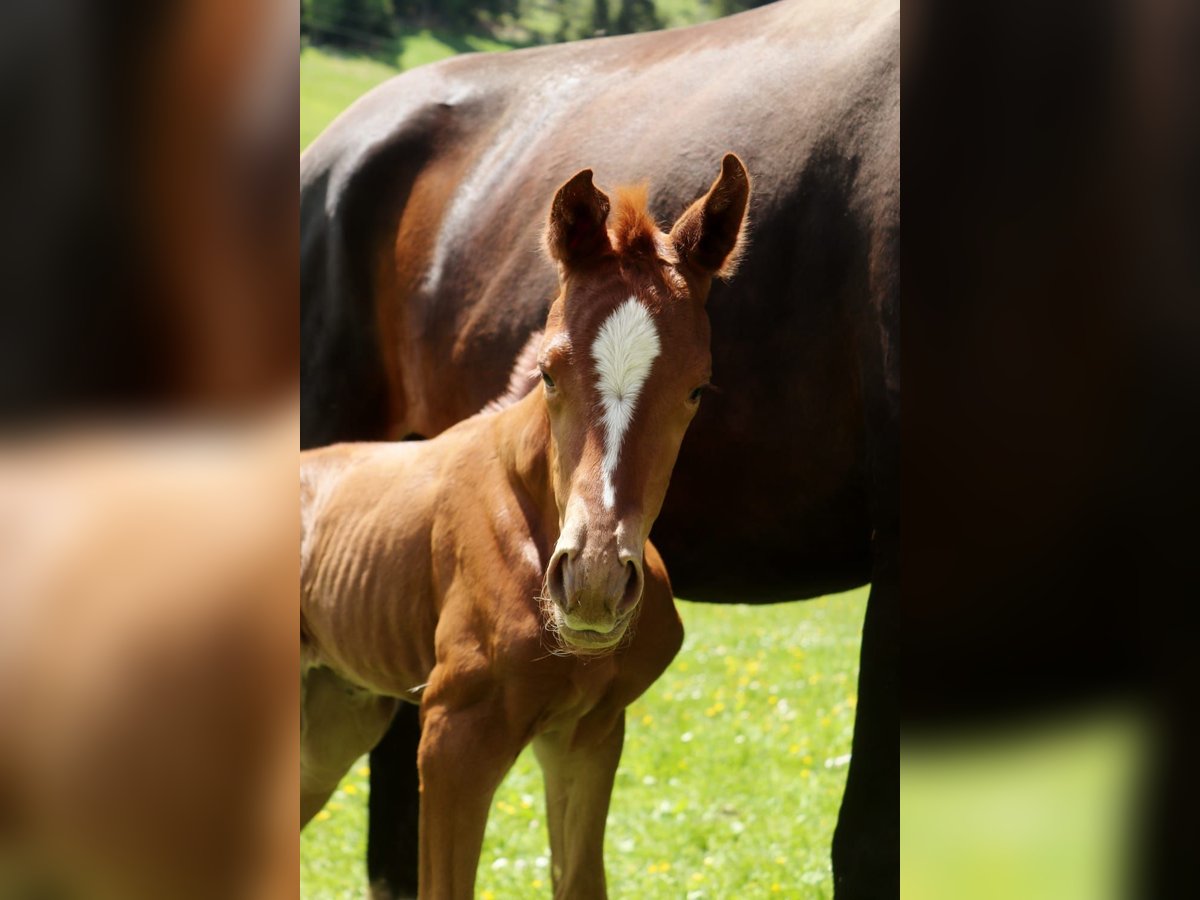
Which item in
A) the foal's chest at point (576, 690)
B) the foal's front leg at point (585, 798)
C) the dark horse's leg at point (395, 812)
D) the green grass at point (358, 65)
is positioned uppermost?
the green grass at point (358, 65)

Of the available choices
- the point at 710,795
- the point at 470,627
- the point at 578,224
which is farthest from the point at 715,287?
the point at 710,795

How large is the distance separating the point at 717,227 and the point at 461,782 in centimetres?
116

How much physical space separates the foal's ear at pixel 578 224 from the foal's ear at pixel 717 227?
0.14 m

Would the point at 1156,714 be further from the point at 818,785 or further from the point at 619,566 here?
the point at 818,785

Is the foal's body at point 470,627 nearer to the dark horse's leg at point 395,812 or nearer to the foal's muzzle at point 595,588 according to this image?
the foal's muzzle at point 595,588

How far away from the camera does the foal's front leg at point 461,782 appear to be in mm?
2393

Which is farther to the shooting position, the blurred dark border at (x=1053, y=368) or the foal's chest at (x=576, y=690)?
the foal's chest at (x=576, y=690)

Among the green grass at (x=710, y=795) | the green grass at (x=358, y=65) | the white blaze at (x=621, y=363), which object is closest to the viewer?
Answer: the white blaze at (x=621, y=363)

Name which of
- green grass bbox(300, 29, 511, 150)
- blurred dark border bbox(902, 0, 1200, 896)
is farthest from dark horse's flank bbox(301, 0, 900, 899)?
blurred dark border bbox(902, 0, 1200, 896)

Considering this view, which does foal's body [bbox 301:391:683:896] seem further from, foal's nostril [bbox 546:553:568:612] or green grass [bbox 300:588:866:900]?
green grass [bbox 300:588:866:900]

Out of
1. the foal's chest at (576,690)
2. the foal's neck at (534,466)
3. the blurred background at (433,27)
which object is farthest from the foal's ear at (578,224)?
the blurred background at (433,27)

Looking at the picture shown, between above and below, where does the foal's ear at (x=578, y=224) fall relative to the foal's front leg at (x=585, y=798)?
above

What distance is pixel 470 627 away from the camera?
97.7 inches

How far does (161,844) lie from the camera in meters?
0.60
